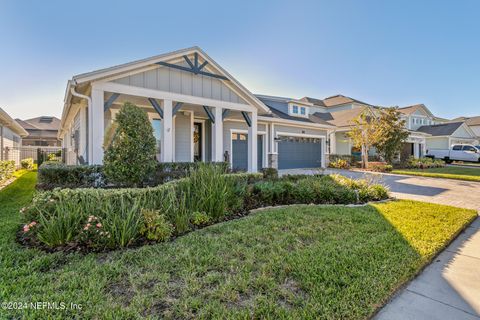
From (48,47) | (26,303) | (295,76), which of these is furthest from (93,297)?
(295,76)

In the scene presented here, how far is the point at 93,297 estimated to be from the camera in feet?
7.64

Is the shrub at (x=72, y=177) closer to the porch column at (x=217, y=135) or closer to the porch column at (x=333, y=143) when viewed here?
the porch column at (x=217, y=135)

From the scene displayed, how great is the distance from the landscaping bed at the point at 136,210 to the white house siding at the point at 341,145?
15842 millimetres

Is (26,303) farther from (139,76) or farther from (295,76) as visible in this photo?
(295,76)

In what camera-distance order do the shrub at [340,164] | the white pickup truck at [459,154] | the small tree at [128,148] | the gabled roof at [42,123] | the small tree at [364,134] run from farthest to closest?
1. the gabled roof at [42,123]
2. the white pickup truck at [459,154]
3. the shrub at [340,164]
4. the small tree at [364,134]
5. the small tree at [128,148]

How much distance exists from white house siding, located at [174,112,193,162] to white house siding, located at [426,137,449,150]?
102 feet

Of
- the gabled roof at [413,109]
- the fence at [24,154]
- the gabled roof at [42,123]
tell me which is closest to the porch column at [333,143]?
the gabled roof at [413,109]

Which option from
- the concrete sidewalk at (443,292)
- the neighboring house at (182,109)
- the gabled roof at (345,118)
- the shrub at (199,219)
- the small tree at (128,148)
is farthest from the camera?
the gabled roof at (345,118)

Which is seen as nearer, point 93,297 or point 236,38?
point 93,297

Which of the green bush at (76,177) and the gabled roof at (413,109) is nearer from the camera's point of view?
the green bush at (76,177)

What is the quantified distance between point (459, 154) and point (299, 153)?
20.1 metres

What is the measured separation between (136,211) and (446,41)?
17887 mm

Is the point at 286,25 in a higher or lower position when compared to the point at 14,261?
higher

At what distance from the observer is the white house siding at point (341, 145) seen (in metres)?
20.8
